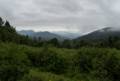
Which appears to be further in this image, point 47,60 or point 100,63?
point 47,60

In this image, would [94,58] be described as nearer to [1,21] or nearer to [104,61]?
[104,61]

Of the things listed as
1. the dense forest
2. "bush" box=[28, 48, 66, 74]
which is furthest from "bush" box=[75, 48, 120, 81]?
"bush" box=[28, 48, 66, 74]

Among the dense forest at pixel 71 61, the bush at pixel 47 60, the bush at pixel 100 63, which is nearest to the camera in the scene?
the dense forest at pixel 71 61

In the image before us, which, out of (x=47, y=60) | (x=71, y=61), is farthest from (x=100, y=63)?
(x=47, y=60)

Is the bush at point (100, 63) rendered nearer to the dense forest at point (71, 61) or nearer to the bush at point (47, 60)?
the dense forest at point (71, 61)

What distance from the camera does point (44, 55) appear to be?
29.4 metres

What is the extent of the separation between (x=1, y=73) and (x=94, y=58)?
15.6 metres

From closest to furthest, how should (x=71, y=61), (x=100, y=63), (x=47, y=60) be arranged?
(x=100, y=63) → (x=47, y=60) → (x=71, y=61)

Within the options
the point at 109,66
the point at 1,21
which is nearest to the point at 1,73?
the point at 109,66

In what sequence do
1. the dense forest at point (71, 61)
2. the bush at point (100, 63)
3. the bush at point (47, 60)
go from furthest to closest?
the bush at point (47, 60) < the bush at point (100, 63) < the dense forest at point (71, 61)

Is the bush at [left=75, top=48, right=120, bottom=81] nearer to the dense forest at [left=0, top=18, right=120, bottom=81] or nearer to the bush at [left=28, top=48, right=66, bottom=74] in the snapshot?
the dense forest at [left=0, top=18, right=120, bottom=81]

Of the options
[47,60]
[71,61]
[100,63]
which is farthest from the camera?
[71,61]

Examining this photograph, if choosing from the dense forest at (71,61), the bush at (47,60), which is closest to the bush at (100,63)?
the dense forest at (71,61)

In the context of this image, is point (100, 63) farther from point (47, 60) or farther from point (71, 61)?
point (47, 60)
